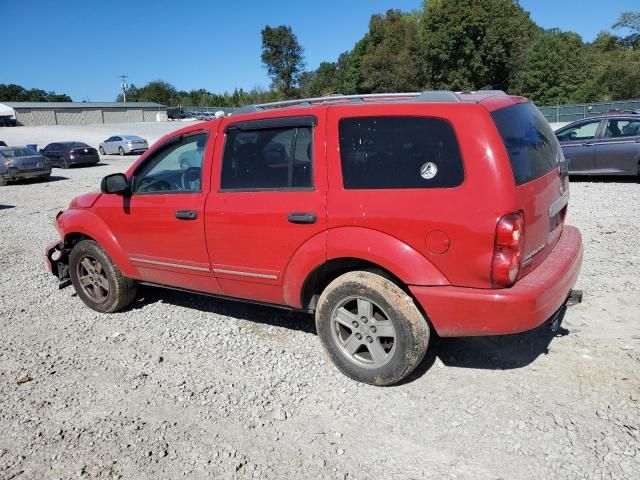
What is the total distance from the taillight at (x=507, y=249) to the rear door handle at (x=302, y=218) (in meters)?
1.18

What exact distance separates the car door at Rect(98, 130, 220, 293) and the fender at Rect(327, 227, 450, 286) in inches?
49.9

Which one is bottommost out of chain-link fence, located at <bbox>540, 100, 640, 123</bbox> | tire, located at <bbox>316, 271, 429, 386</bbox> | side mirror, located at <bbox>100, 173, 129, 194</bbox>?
tire, located at <bbox>316, 271, 429, 386</bbox>

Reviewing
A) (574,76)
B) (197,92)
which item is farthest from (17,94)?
(574,76)

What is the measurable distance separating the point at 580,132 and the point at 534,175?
9.53m

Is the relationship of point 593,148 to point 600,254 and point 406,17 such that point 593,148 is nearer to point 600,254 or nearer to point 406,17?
point 600,254

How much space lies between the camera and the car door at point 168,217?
4121 millimetres

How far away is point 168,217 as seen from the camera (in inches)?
167

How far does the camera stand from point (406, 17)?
8219cm

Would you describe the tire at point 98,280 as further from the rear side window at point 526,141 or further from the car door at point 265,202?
the rear side window at point 526,141

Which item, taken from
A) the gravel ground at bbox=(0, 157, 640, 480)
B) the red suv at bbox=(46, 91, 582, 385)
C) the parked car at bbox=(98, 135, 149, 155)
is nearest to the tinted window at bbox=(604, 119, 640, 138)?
the gravel ground at bbox=(0, 157, 640, 480)

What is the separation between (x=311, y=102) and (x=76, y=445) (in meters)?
2.83

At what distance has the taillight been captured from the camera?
288cm

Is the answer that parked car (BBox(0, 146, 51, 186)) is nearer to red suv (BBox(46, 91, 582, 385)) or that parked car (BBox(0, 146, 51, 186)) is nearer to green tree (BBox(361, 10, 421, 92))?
red suv (BBox(46, 91, 582, 385))

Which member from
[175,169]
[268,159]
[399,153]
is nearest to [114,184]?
[175,169]
